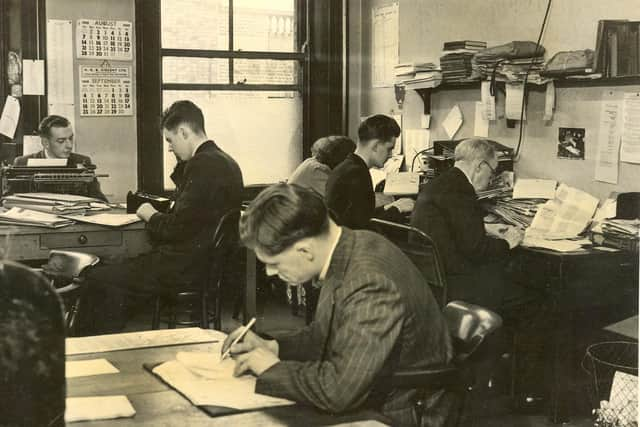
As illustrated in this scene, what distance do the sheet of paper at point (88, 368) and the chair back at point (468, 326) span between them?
80 cm

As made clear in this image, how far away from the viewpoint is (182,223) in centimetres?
393

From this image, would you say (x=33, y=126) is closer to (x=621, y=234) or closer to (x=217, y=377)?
(x=621, y=234)

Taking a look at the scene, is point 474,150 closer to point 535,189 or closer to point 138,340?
point 535,189

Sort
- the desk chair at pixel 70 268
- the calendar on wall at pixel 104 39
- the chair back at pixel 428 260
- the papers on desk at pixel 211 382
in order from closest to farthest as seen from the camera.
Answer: the papers on desk at pixel 211 382 → the desk chair at pixel 70 268 → the chair back at pixel 428 260 → the calendar on wall at pixel 104 39

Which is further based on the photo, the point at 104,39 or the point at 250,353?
the point at 104,39

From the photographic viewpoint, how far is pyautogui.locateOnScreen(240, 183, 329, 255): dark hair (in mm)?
1895

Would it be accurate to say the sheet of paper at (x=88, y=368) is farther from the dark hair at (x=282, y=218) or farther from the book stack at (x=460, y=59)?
the book stack at (x=460, y=59)

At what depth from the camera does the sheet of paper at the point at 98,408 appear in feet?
5.16

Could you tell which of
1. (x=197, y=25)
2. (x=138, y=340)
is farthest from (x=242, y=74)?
(x=138, y=340)

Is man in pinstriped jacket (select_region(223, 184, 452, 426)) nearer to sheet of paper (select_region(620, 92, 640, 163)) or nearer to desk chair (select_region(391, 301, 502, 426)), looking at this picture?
desk chair (select_region(391, 301, 502, 426))

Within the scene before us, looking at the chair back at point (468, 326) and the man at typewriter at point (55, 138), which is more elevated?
the man at typewriter at point (55, 138)

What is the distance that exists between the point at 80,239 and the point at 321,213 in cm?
224

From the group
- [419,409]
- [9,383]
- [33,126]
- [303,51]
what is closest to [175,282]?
[33,126]

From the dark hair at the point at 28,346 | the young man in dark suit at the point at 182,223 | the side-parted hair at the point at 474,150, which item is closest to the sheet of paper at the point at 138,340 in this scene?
the dark hair at the point at 28,346
